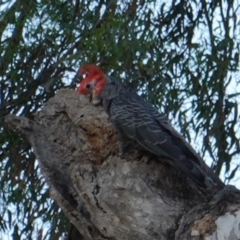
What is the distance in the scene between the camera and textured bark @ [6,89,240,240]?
7.79ft

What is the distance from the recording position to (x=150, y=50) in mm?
3451

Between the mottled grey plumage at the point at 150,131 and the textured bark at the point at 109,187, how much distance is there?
37 mm

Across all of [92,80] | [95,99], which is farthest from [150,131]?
[92,80]

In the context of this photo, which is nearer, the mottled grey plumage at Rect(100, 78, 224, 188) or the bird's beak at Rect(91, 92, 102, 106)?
the mottled grey plumage at Rect(100, 78, 224, 188)

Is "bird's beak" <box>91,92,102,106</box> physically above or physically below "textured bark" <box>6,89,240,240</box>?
above

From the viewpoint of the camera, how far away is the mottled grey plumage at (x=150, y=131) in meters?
2.72

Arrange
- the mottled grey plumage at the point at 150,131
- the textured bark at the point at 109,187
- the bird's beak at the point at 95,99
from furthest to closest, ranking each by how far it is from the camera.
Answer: the bird's beak at the point at 95,99, the mottled grey plumage at the point at 150,131, the textured bark at the point at 109,187

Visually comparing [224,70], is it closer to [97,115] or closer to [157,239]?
[97,115]

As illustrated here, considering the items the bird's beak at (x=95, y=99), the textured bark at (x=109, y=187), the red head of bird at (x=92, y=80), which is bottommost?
the textured bark at (x=109, y=187)

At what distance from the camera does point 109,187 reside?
2.61 metres

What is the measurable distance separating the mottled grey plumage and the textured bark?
0.12 ft

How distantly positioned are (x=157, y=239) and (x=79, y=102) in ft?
2.32

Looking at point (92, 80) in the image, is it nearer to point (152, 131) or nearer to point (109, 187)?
point (152, 131)

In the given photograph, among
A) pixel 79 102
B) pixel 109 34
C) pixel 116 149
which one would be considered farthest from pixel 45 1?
pixel 116 149
